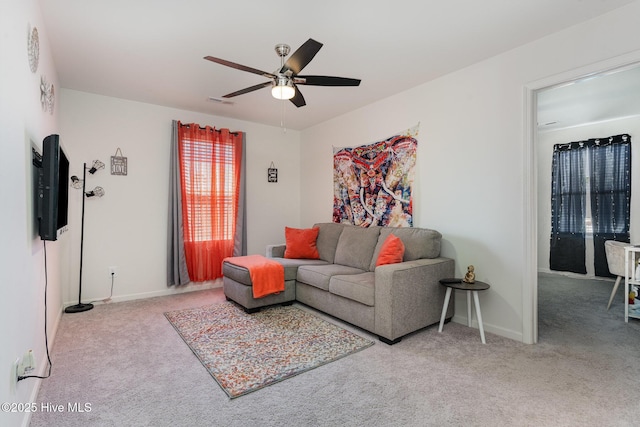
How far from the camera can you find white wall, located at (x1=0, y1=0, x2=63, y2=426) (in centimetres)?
137

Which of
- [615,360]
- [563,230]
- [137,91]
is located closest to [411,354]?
[615,360]

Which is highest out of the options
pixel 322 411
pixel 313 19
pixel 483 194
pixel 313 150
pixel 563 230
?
pixel 313 19

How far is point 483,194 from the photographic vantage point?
10.2 ft

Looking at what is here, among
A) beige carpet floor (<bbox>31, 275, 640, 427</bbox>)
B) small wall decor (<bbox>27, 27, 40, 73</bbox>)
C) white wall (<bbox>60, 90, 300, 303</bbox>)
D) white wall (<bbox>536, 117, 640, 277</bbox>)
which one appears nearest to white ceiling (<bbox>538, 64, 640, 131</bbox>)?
white wall (<bbox>536, 117, 640, 277</bbox>)

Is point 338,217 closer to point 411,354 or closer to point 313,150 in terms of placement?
point 313,150

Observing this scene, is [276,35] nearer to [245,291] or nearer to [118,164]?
[245,291]

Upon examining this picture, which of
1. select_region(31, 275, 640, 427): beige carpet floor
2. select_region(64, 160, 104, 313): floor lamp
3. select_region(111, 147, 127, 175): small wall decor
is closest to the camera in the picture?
select_region(31, 275, 640, 427): beige carpet floor

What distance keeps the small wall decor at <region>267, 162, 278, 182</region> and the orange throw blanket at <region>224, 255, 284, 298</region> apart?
1.96 metres

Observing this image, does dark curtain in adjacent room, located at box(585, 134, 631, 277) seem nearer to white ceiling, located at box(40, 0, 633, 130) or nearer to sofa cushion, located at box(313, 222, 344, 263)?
white ceiling, located at box(40, 0, 633, 130)

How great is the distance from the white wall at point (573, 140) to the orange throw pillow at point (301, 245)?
14.4 ft

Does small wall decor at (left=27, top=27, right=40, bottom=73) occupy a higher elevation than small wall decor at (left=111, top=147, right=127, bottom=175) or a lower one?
higher

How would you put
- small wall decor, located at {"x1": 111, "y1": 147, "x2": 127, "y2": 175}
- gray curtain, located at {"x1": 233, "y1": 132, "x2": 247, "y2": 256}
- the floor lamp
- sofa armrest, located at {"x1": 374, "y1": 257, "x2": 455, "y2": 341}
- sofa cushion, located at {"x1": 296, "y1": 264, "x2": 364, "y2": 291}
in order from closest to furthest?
sofa armrest, located at {"x1": 374, "y1": 257, "x2": 455, "y2": 341}
sofa cushion, located at {"x1": 296, "y1": 264, "x2": 364, "y2": 291}
the floor lamp
small wall decor, located at {"x1": 111, "y1": 147, "x2": 127, "y2": 175}
gray curtain, located at {"x1": 233, "y1": 132, "x2": 247, "y2": 256}

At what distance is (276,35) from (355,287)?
7.34 ft

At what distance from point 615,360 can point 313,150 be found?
14.1 feet
